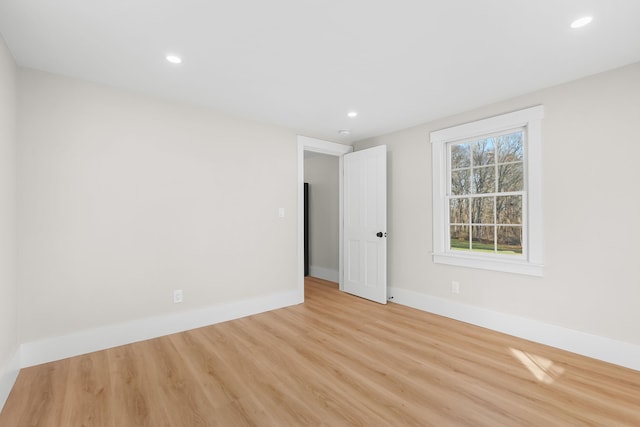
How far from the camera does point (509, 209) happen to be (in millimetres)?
3189

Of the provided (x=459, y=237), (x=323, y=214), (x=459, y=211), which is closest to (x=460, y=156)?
(x=459, y=211)

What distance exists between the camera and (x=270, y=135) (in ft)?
12.7

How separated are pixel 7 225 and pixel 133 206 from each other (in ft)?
2.91

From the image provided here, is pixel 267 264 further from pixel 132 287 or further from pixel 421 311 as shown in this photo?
pixel 421 311

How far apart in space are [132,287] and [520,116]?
13.5ft

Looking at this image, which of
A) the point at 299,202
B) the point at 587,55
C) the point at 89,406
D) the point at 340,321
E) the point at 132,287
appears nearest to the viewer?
the point at 89,406

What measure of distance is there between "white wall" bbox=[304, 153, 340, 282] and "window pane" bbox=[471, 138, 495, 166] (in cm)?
262

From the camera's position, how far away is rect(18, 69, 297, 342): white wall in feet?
8.07

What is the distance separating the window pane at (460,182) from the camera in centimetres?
→ 359

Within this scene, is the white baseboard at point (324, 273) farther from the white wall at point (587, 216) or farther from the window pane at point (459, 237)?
the white wall at point (587, 216)

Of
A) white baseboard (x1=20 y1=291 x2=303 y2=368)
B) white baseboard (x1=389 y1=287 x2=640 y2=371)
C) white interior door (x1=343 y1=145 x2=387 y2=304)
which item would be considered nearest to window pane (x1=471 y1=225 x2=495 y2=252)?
white baseboard (x1=389 y1=287 x2=640 y2=371)

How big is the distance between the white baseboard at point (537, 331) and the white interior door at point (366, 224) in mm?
538

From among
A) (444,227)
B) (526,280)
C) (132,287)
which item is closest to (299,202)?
(444,227)

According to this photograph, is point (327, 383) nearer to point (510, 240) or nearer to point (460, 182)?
point (510, 240)
